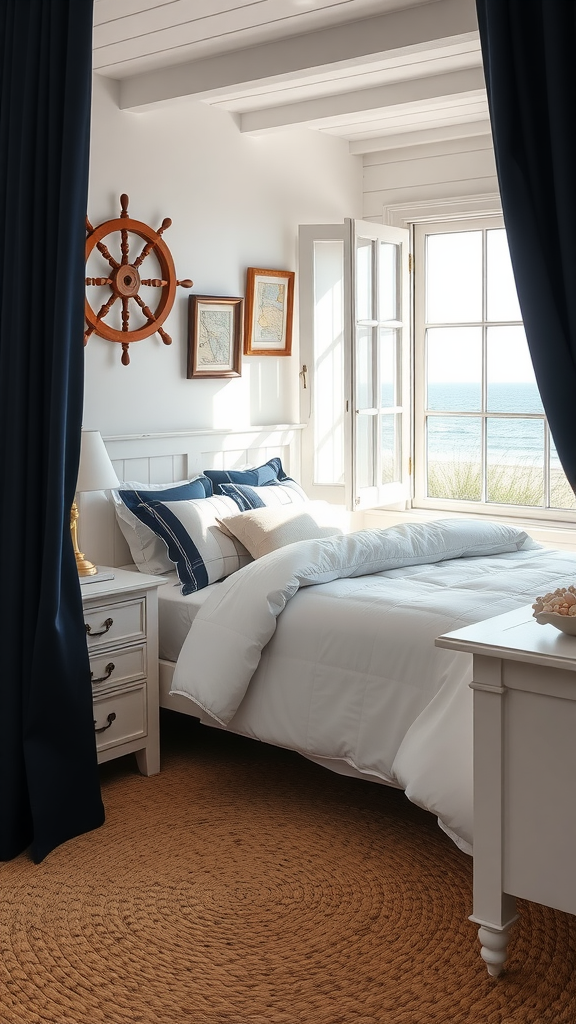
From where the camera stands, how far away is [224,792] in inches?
136

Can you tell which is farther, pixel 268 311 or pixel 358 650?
pixel 268 311

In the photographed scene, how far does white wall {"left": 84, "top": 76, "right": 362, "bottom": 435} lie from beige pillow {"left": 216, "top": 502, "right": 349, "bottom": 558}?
0.70 meters

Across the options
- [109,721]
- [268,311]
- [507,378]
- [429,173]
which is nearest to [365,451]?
[268,311]

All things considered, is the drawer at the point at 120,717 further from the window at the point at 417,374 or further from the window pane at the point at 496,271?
the window pane at the point at 496,271

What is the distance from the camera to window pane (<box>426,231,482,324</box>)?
18.0 feet

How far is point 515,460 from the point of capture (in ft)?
19.1

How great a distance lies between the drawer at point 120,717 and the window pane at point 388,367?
244 centimetres

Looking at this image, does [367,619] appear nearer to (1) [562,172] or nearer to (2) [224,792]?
(2) [224,792]

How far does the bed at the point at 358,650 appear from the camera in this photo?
2795 millimetres

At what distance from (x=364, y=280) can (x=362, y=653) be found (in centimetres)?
265

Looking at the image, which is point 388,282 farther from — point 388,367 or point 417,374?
point 417,374

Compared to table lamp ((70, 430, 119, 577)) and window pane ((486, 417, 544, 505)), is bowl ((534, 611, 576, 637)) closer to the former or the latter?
table lamp ((70, 430, 119, 577))

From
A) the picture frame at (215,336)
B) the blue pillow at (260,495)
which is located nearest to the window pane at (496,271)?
the picture frame at (215,336)

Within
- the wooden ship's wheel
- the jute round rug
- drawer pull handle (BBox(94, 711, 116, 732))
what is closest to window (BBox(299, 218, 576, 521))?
the wooden ship's wheel
